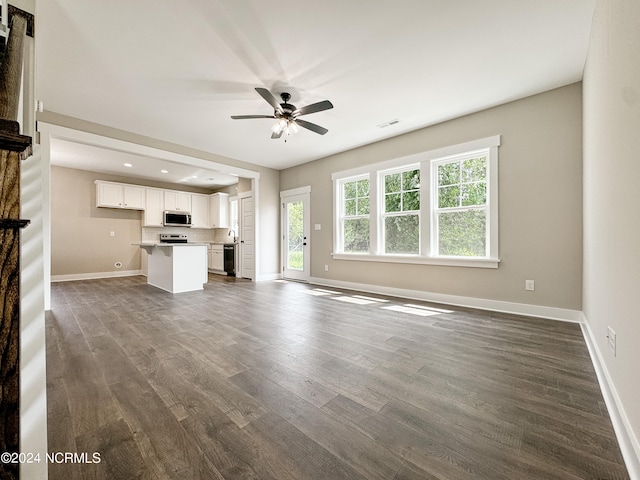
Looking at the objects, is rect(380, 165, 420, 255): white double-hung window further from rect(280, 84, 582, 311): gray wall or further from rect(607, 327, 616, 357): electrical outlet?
rect(607, 327, 616, 357): electrical outlet

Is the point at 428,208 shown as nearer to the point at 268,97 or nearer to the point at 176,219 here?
the point at 268,97

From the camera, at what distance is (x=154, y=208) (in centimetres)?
753

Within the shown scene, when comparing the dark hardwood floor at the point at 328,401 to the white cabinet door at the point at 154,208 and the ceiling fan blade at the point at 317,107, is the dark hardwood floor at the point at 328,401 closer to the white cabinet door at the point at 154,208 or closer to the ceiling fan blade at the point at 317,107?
the ceiling fan blade at the point at 317,107

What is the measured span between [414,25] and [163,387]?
3.33 metres

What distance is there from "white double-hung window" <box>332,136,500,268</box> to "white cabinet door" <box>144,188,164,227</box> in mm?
5367

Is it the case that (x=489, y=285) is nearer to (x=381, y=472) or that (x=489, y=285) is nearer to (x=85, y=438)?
(x=381, y=472)

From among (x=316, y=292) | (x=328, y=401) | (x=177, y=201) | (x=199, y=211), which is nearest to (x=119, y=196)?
(x=177, y=201)

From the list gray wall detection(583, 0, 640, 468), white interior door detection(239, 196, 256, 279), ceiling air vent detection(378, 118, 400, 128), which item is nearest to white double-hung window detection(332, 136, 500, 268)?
ceiling air vent detection(378, 118, 400, 128)

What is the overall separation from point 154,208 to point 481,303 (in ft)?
26.2

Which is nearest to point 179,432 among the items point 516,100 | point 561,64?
point 561,64

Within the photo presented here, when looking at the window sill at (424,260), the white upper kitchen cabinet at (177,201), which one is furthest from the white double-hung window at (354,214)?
the white upper kitchen cabinet at (177,201)

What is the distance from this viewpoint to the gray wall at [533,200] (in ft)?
10.2

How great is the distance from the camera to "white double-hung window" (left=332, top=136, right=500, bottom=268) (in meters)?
3.75

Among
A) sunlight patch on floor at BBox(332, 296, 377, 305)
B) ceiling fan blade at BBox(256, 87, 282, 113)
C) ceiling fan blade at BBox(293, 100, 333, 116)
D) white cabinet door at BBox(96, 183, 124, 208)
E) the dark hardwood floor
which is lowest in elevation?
the dark hardwood floor
